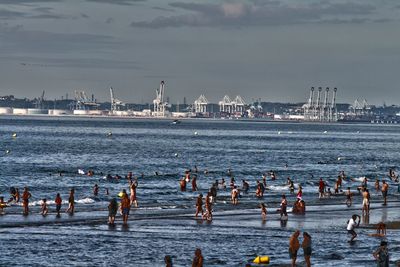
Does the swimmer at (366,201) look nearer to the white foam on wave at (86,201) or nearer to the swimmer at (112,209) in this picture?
the swimmer at (112,209)

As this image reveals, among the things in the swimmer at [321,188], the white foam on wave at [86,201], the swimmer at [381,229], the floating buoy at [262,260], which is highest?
the swimmer at [321,188]

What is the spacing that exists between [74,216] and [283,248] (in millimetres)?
17030

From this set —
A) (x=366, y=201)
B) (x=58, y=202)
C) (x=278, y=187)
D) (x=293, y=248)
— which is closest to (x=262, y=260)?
(x=293, y=248)

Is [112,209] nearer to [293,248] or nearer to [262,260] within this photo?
[262,260]

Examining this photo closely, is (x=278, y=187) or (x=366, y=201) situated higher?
(x=366, y=201)

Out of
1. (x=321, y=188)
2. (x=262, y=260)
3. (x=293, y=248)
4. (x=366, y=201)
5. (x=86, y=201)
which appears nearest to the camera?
(x=293, y=248)

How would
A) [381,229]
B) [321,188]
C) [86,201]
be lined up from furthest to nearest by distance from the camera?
[321,188], [86,201], [381,229]

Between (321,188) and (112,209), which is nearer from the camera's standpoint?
(112,209)

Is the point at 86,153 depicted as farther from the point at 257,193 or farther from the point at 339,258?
the point at 339,258

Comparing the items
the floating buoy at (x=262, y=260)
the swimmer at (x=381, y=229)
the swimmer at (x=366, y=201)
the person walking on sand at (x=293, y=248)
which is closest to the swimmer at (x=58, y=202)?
the swimmer at (x=366, y=201)

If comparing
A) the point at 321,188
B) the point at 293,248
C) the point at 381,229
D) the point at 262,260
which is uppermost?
the point at 321,188

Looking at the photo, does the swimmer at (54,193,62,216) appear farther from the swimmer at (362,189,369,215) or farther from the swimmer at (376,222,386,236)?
the swimmer at (376,222,386,236)

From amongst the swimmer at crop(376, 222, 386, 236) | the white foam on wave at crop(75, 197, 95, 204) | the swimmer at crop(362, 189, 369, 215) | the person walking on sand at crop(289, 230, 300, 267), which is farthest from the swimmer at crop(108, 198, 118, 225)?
the swimmer at crop(362, 189, 369, 215)

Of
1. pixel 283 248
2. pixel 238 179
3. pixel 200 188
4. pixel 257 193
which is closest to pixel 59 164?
pixel 238 179
